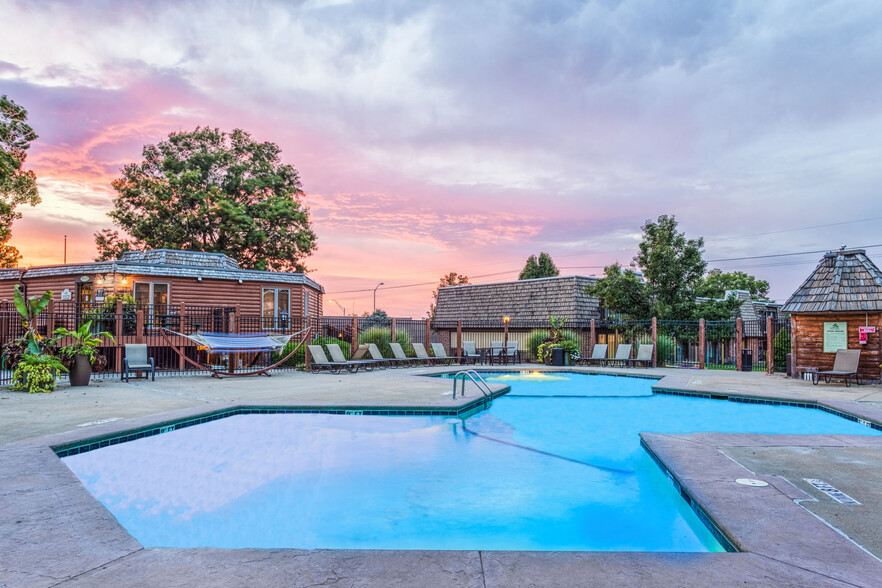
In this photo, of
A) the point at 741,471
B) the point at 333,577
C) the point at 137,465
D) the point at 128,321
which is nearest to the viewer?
the point at 333,577

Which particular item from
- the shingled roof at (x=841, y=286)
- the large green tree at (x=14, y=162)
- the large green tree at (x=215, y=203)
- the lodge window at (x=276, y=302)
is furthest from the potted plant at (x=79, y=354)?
the large green tree at (x=215, y=203)

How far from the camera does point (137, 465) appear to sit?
5.58m

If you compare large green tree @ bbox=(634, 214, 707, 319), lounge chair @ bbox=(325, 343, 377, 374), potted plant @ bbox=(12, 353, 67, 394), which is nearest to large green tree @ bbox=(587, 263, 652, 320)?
large green tree @ bbox=(634, 214, 707, 319)

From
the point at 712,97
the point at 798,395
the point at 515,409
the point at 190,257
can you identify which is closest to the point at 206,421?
the point at 515,409

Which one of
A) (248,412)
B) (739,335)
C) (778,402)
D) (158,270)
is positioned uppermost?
(158,270)

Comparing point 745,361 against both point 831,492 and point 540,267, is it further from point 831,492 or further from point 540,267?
point 540,267

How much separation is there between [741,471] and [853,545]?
1599 millimetres

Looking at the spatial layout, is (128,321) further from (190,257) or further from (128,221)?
(128,221)

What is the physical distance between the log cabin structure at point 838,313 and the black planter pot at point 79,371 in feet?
54.5

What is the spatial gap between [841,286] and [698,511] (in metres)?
12.7

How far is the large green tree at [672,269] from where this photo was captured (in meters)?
21.2

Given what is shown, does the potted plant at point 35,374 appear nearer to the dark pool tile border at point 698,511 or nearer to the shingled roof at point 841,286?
the dark pool tile border at point 698,511

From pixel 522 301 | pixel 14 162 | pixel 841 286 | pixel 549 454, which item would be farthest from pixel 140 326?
pixel 522 301

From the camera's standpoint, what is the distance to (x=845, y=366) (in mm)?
12172
